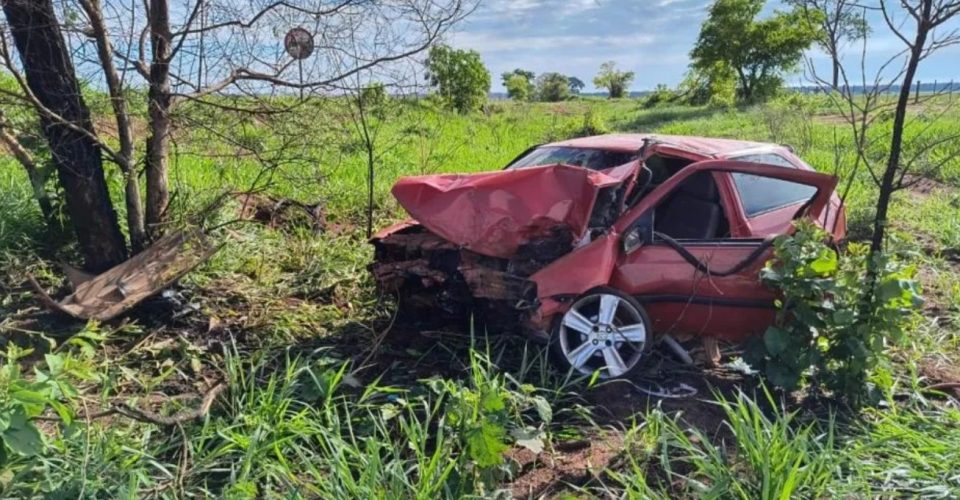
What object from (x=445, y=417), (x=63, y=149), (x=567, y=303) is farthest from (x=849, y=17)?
(x=63, y=149)

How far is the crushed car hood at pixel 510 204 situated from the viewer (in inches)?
161

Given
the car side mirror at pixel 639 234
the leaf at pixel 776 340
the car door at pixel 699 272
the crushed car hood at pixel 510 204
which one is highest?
the crushed car hood at pixel 510 204

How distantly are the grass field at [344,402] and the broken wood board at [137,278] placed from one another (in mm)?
156

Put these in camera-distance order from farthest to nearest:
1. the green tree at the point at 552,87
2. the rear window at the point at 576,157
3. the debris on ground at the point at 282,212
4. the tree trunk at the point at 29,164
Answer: the green tree at the point at 552,87, the debris on ground at the point at 282,212, the rear window at the point at 576,157, the tree trunk at the point at 29,164

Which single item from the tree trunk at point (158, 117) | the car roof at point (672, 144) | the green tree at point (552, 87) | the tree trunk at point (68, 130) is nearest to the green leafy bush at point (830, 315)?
the car roof at point (672, 144)

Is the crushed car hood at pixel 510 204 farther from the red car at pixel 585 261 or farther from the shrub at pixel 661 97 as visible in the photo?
the shrub at pixel 661 97

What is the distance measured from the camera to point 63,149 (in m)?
4.77

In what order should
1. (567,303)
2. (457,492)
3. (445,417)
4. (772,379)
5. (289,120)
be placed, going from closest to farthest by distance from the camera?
(457,492) → (445,417) → (772,379) → (567,303) → (289,120)

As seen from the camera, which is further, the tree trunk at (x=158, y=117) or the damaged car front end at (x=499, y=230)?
the tree trunk at (x=158, y=117)

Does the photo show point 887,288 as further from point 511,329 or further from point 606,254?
point 511,329

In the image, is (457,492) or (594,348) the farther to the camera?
(594,348)

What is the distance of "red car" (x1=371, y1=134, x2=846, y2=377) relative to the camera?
162 inches

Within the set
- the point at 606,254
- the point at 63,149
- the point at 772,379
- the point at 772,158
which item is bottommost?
the point at 772,379

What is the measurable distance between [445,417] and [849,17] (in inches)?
130
